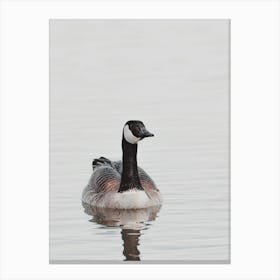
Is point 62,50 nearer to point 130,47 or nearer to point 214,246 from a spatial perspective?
point 130,47

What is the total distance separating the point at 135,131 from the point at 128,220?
102 cm

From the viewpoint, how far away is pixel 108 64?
108 ft

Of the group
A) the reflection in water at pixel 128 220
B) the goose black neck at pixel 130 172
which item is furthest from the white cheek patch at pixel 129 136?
the reflection in water at pixel 128 220

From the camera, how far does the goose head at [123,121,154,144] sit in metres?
33.2

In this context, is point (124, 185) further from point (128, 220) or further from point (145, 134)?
point (145, 134)

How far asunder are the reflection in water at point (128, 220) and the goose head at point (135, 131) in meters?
0.86

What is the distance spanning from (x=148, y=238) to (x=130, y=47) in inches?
86.0

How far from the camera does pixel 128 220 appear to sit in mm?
33406

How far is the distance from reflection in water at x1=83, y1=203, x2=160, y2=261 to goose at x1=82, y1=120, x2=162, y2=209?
95mm

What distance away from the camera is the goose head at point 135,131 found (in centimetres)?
3319

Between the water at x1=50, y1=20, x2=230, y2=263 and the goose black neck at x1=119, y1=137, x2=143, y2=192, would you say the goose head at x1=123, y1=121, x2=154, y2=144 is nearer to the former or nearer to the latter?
the water at x1=50, y1=20, x2=230, y2=263

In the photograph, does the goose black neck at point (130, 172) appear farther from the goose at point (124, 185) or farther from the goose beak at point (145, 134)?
the goose beak at point (145, 134)
